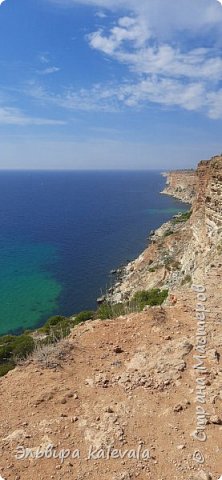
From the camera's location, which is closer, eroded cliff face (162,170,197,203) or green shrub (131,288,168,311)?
green shrub (131,288,168,311)

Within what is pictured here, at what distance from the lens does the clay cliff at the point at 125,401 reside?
233 inches

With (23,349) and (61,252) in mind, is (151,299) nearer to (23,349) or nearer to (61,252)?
(23,349)

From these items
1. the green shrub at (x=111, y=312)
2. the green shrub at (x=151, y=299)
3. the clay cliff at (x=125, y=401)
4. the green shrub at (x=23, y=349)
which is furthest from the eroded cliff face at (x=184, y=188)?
the clay cliff at (x=125, y=401)

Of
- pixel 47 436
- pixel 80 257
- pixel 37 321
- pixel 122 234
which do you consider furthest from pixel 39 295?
pixel 47 436

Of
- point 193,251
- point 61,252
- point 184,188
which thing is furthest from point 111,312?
point 184,188

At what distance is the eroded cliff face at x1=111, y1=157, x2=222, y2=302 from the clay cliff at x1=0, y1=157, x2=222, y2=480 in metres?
4.42

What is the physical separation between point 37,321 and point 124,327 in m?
29.6

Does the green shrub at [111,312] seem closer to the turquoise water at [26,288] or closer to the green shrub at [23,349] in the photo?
the green shrub at [23,349]

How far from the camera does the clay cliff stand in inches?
233

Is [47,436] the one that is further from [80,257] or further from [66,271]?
[80,257]

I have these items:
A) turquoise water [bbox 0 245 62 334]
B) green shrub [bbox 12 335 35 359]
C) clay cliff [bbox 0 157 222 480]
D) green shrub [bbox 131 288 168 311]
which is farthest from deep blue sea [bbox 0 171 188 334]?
clay cliff [bbox 0 157 222 480]

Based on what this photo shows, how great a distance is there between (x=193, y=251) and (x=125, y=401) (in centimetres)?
2077

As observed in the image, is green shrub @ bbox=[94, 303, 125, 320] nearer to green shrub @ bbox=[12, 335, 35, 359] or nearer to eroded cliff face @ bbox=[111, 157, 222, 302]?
eroded cliff face @ bbox=[111, 157, 222, 302]

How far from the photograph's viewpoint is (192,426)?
6.51 m
